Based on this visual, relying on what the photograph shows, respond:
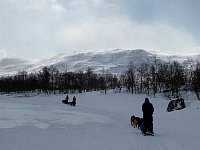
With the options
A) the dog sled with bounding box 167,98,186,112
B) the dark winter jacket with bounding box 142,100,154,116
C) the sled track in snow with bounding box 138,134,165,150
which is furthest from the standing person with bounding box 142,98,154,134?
the dog sled with bounding box 167,98,186,112

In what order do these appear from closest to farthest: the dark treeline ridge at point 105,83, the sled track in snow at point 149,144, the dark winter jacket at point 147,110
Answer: the sled track in snow at point 149,144
the dark winter jacket at point 147,110
the dark treeline ridge at point 105,83

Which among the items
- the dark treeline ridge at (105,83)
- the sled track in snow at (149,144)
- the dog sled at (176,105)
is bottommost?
the sled track in snow at (149,144)

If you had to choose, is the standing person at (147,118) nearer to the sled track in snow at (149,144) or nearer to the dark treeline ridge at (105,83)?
the sled track in snow at (149,144)

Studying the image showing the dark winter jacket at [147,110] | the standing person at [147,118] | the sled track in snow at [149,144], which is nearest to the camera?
the sled track in snow at [149,144]

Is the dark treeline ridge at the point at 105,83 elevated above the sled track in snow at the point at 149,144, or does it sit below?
above

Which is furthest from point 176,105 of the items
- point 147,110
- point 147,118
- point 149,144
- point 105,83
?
point 105,83

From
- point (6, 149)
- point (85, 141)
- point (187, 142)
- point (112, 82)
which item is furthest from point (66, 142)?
point (112, 82)

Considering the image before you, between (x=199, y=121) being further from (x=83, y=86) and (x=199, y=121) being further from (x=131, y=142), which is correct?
(x=83, y=86)

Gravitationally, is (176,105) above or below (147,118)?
below

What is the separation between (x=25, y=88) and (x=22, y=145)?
12085 centimetres

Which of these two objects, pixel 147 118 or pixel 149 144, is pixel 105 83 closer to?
pixel 147 118

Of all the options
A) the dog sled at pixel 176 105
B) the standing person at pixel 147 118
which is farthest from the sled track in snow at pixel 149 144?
the dog sled at pixel 176 105

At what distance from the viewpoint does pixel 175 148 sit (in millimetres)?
12047

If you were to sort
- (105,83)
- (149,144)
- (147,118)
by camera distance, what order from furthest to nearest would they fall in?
(105,83) → (147,118) → (149,144)
